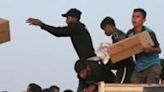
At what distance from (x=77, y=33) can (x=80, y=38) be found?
7 cm

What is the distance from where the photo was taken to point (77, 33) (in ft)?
18.2

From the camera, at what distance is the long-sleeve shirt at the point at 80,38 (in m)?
5.49

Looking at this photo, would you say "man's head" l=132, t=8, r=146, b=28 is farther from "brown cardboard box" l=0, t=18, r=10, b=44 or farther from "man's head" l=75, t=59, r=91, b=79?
"brown cardboard box" l=0, t=18, r=10, b=44

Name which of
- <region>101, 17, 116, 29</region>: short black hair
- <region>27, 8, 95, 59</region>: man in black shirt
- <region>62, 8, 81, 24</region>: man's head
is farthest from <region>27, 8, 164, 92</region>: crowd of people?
<region>62, 8, 81, 24</region>: man's head

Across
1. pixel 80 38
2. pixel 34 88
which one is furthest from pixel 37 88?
pixel 80 38

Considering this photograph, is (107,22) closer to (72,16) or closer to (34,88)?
(72,16)

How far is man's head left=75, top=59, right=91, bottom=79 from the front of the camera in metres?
4.95

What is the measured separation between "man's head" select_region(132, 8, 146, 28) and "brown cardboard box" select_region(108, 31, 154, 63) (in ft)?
1.14

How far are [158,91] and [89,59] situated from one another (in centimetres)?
133

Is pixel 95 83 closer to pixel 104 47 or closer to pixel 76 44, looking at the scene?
pixel 104 47

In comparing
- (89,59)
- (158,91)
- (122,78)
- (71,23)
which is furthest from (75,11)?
(158,91)

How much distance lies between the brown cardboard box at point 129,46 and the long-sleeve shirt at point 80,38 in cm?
89

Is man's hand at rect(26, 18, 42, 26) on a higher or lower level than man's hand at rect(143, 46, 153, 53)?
higher

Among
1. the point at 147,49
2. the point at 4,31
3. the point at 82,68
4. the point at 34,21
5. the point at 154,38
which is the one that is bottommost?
the point at 82,68
